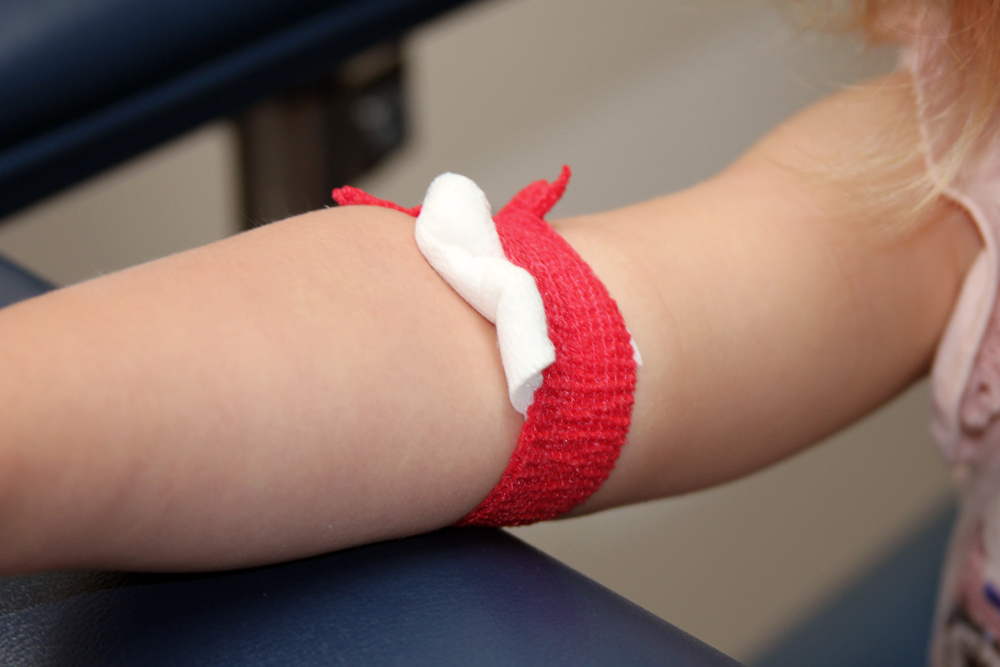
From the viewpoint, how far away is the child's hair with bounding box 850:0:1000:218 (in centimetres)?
41

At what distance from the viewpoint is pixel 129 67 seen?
0.54m

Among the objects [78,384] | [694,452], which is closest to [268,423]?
[78,384]

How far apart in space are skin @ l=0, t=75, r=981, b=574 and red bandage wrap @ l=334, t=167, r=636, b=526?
10mm

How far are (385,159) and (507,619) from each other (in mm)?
768

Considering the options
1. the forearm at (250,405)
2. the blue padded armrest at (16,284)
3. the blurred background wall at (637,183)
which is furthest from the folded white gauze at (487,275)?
the blurred background wall at (637,183)

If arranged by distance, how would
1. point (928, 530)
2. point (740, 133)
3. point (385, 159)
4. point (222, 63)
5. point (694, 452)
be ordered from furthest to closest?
point (740, 133), point (928, 530), point (385, 159), point (222, 63), point (694, 452)

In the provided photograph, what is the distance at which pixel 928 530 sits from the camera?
3.95 feet

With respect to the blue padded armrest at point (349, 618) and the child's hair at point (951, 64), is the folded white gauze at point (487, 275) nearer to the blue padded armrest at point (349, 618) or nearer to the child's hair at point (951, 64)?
the blue padded armrest at point (349, 618)

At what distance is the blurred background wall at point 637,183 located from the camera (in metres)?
1.10

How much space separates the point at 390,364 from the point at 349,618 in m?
0.08

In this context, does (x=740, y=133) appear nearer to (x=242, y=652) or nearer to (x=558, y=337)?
(x=558, y=337)

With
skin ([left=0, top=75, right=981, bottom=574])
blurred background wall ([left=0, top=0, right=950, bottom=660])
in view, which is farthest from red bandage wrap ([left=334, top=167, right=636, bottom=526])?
blurred background wall ([left=0, top=0, right=950, bottom=660])

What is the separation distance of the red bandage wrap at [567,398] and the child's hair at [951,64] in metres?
0.19

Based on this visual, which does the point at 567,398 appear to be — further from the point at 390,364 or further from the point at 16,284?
the point at 16,284
